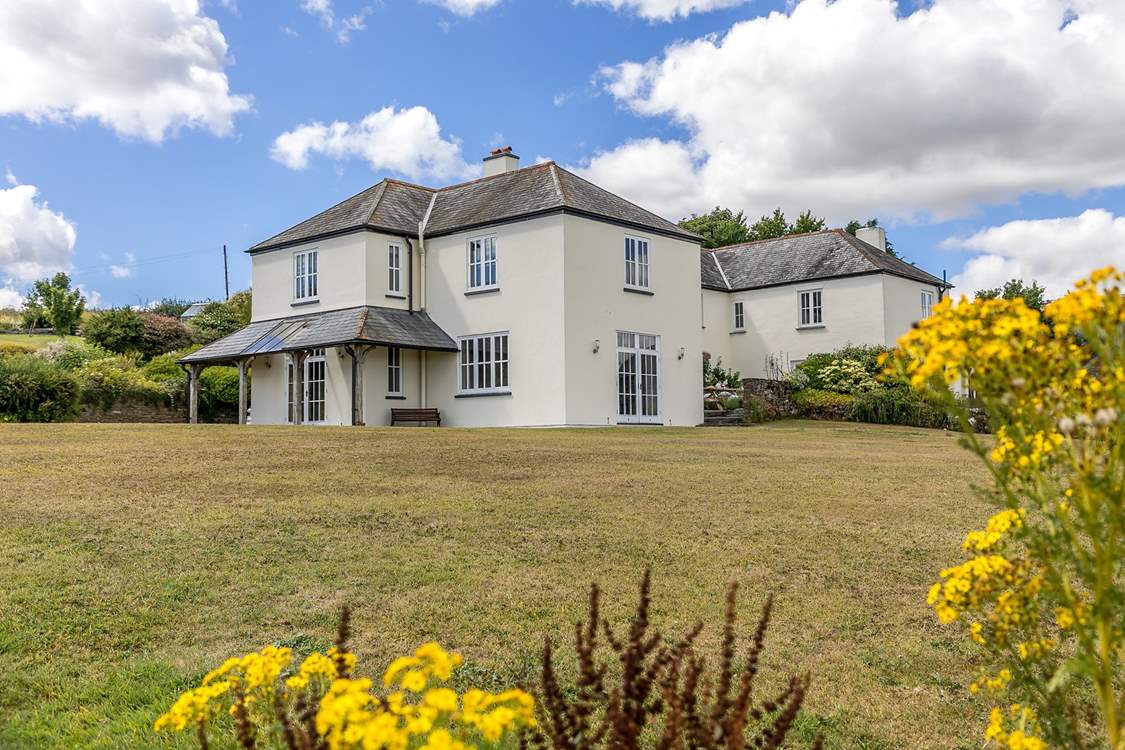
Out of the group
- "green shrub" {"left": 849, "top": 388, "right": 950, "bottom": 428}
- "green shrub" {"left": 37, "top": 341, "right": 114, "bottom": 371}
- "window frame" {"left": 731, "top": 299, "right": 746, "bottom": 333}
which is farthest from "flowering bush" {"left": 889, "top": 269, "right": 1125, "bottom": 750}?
"window frame" {"left": 731, "top": 299, "right": 746, "bottom": 333}

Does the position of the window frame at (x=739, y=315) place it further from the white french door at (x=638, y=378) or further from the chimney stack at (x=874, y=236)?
the white french door at (x=638, y=378)

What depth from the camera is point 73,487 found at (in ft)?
38.2

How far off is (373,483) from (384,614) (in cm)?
531

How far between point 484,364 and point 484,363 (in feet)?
0.10

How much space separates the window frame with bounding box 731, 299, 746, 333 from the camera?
38.4 m

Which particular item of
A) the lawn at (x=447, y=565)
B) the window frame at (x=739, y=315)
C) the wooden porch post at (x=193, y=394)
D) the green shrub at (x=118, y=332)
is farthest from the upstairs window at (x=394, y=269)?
the green shrub at (x=118, y=332)

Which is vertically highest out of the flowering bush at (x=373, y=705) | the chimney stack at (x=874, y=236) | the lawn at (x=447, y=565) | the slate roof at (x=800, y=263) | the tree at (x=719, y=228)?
the tree at (x=719, y=228)

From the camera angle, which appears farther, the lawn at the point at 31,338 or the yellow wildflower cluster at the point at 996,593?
the lawn at the point at 31,338

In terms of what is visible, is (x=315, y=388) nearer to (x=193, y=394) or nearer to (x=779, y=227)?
(x=193, y=394)

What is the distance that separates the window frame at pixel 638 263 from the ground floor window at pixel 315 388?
332 inches

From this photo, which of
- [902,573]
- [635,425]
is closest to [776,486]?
[902,573]

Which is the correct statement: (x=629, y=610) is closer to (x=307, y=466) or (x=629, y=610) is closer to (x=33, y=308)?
(x=307, y=466)

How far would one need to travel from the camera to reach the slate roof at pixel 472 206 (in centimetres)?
2616

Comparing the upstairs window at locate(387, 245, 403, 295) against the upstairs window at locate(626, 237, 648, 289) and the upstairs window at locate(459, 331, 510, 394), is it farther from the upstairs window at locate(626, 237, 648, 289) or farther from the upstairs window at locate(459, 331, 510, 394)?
the upstairs window at locate(626, 237, 648, 289)
